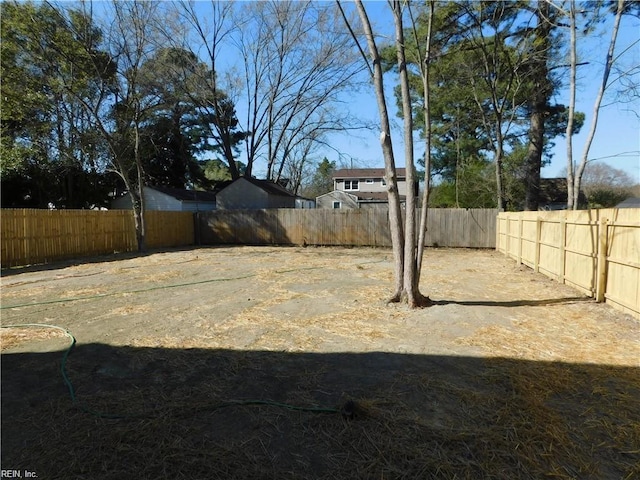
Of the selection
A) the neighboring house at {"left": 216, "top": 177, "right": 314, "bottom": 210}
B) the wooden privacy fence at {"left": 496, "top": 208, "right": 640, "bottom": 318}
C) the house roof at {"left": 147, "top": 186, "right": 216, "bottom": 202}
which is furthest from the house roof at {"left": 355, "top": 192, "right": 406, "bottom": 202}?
the wooden privacy fence at {"left": 496, "top": 208, "right": 640, "bottom": 318}

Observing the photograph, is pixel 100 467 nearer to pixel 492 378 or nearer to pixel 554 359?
pixel 492 378

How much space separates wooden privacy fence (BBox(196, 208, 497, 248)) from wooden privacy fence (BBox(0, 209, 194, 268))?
2963 millimetres

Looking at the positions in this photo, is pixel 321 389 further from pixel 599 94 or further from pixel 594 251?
pixel 599 94

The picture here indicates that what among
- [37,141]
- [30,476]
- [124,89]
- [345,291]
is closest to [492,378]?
[30,476]

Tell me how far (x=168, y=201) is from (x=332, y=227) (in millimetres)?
13067

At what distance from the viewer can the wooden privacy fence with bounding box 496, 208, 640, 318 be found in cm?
493

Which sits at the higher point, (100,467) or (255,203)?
(255,203)

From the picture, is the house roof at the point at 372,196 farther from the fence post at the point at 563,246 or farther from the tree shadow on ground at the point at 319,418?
the tree shadow on ground at the point at 319,418

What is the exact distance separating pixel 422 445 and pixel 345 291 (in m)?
4.68

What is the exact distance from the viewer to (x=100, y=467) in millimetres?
2121

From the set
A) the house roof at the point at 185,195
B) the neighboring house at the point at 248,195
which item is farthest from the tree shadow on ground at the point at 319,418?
the house roof at the point at 185,195

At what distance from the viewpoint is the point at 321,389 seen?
9.87ft

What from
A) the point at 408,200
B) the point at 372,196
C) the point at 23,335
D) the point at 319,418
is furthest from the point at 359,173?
the point at 319,418

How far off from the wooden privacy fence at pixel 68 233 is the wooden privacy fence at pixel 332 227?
9.72 ft
